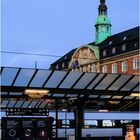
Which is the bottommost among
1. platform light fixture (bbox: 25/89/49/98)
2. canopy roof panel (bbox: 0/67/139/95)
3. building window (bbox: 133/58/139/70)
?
platform light fixture (bbox: 25/89/49/98)

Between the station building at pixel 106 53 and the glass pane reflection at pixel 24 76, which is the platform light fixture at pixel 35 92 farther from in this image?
the station building at pixel 106 53

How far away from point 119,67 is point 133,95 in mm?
64434

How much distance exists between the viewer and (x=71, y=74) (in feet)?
56.1

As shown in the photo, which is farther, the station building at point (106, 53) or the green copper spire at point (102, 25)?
the green copper spire at point (102, 25)

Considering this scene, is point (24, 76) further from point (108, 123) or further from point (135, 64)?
point (135, 64)

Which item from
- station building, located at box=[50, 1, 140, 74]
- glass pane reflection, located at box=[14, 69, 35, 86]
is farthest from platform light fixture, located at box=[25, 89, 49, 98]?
station building, located at box=[50, 1, 140, 74]

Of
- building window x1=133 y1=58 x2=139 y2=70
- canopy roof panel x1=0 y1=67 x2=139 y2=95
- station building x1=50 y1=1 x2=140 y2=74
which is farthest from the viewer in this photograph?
station building x1=50 y1=1 x2=140 y2=74

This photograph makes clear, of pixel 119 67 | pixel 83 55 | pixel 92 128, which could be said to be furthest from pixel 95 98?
pixel 83 55

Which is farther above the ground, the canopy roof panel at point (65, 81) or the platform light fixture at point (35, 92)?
the canopy roof panel at point (65, 81)

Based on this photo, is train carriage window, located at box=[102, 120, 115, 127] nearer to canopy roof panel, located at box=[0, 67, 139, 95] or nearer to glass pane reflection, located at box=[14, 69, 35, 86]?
canopy roof panel, located at box=[0, 67, 139, 95]

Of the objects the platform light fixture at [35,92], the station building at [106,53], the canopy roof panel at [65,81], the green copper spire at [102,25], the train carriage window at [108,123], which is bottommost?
the train carriage window at [108,123]

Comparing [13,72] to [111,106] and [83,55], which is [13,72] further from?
[83,55]

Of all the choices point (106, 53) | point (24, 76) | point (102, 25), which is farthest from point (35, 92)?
point (102, 25)

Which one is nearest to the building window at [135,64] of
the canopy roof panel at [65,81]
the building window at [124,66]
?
the building window at [124,66]
